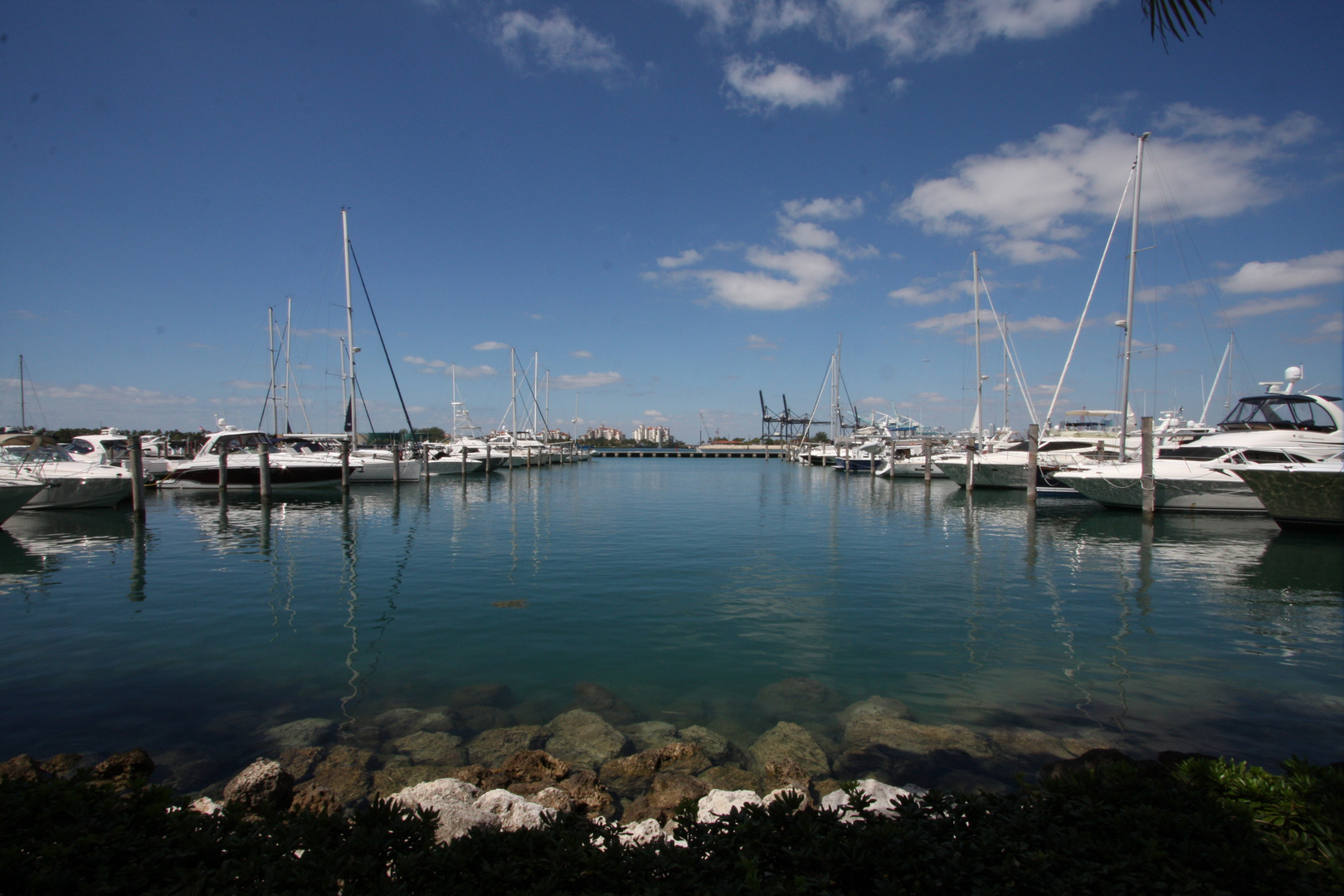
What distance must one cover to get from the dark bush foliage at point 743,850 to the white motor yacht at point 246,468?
39274 millimetres

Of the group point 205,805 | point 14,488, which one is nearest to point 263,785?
point 205,805

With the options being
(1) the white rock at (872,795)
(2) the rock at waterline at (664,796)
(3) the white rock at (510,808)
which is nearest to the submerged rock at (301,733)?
(3) the white rock at (510,808)

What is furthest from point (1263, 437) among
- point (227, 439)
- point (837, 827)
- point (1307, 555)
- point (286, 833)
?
point (227, 439)

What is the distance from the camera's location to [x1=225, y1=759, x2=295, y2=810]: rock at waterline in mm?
6074

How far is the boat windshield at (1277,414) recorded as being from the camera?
2816 centimetres

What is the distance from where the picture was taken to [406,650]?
11.4 m

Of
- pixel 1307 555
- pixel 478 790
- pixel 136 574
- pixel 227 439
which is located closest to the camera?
pixel 478 790

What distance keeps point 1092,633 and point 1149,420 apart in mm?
18628

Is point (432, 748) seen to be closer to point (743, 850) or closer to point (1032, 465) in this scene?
point (743, 850)

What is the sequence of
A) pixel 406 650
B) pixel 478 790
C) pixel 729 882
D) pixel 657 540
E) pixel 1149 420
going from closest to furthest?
pixel 729 882, pixel 478 790, pixel 406 650, pixel 657 540, pixel 1149 420

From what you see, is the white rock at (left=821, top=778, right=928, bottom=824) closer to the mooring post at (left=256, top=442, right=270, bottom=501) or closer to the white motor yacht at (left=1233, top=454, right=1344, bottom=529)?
the white motor yacht at (left=1233, top=454, right=1344, bottom=529)

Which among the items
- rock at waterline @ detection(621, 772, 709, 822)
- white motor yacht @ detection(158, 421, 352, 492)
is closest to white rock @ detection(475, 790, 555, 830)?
rock at waterline @ detection(621, 772, 709, 822)

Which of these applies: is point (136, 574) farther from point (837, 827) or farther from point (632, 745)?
point (837, 827)

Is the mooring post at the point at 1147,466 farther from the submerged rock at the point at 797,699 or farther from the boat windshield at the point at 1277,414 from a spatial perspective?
the submerged rock at the point at 797,699
